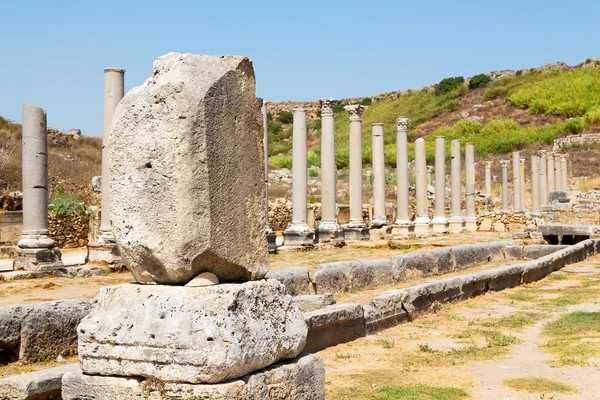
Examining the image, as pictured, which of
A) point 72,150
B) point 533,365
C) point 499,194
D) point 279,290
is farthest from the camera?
point 499,194

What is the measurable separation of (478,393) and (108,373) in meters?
3.38

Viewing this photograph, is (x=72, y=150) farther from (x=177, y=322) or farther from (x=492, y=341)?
(x=177, y=322)

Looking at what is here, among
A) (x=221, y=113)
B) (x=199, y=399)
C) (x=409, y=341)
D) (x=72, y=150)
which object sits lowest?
(x=409, y=341)

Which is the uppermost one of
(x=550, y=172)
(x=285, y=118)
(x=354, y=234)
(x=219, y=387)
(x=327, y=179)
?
(x=285, y=118)

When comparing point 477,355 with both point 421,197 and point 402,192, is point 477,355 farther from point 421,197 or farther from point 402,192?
point 421,197

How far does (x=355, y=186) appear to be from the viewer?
82.2 feet

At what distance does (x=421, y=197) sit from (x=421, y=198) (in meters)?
0.06

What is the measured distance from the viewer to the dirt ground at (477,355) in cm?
634

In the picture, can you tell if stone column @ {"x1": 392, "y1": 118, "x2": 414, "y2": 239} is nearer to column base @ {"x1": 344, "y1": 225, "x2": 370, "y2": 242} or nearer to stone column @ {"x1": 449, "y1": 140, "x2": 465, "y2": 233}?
column base @ {"x1": 344, "y1": 225, "x2": 370, "y2": 242}

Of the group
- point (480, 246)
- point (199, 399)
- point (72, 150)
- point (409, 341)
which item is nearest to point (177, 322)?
point (199, 399)

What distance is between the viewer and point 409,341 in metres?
8.88

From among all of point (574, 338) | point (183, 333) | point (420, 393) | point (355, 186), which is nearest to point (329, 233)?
point (355, 186)

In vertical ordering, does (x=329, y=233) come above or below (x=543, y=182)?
below

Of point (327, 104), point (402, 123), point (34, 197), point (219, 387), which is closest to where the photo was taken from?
point (219, 387)
